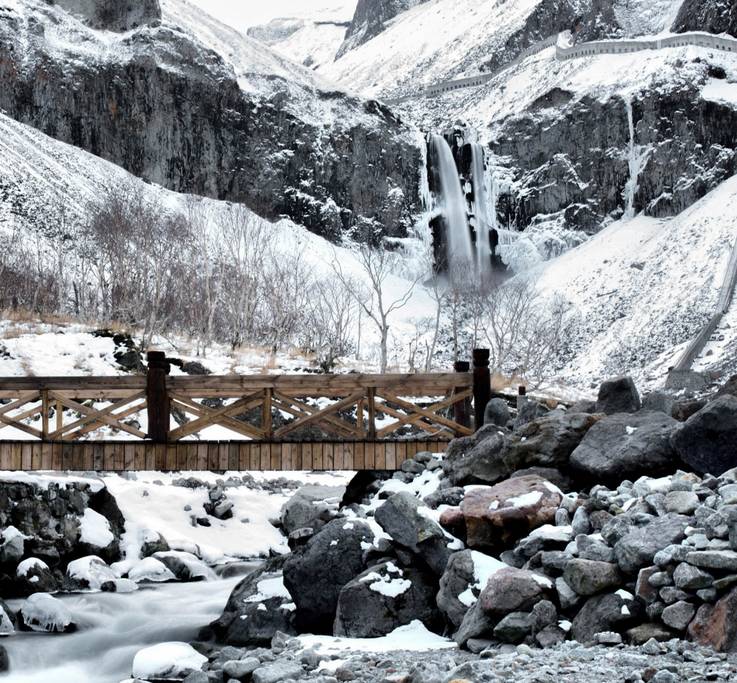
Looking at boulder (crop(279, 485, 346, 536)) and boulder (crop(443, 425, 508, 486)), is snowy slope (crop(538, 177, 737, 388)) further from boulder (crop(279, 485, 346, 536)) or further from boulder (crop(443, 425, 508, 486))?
boulder (crop(443, 425, 508, 486))

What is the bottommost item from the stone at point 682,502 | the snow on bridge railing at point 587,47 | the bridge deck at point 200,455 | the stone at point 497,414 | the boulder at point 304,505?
the boulder at point 304,505

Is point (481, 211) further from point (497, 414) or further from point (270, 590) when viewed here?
point (270, 590)

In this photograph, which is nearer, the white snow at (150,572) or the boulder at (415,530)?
the boulder at (415,530)

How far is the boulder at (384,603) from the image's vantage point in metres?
8.98

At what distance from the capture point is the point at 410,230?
3396 inches

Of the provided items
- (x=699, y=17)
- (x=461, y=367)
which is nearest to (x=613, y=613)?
(x=461, y=367)

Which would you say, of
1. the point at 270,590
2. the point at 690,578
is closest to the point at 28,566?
the point at 270,590

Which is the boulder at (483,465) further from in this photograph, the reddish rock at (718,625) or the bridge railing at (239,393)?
the reddish rock at (718,625)

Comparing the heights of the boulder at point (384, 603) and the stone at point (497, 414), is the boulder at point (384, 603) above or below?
below

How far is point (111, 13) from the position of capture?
8869 centimetres

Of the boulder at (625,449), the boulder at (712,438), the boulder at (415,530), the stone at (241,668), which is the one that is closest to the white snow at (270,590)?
the boulder at (415,530)

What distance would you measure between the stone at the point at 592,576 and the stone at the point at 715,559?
68 cm

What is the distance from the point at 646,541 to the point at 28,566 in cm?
987

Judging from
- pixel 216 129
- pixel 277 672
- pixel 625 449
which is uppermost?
pixel 216 129
